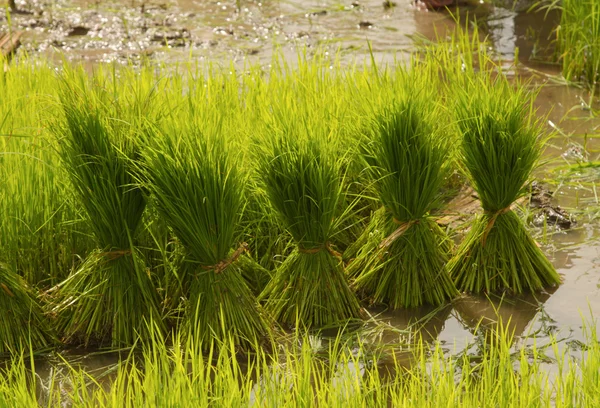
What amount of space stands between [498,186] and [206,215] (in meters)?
0.96

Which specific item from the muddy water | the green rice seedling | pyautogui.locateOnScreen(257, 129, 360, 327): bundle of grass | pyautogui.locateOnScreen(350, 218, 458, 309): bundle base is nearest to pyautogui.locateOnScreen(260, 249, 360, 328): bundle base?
pyautogui.locateOnScreen(257, 129, 360, 327): bundle of grass

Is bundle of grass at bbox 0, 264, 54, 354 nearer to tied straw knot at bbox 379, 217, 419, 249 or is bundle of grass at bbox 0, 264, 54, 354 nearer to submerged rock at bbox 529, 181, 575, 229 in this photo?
tied straw knot at bbox 379, 217, 419, 249

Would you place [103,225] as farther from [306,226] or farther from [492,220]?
[492,220]

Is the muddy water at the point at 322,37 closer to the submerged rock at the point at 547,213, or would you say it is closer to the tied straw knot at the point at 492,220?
the submerged rock at the point at 547,213

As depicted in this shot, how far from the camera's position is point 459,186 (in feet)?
11.8

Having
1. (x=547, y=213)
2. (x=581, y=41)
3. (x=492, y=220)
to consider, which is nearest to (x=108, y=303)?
(x=492, y=220)

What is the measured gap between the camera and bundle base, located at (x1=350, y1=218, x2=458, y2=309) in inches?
118

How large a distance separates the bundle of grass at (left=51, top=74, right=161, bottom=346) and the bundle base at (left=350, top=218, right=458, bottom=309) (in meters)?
0.72

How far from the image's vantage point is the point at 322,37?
17.5 ft

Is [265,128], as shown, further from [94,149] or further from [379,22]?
[379,22]

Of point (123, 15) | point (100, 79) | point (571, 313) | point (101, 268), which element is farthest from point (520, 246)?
point (123, 15)

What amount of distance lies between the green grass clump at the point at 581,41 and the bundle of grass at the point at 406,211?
1771mm

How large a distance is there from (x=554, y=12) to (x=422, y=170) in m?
3.15

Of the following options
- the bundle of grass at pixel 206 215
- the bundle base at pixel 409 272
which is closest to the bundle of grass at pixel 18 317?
the bundle of grass at pixel 206 215
